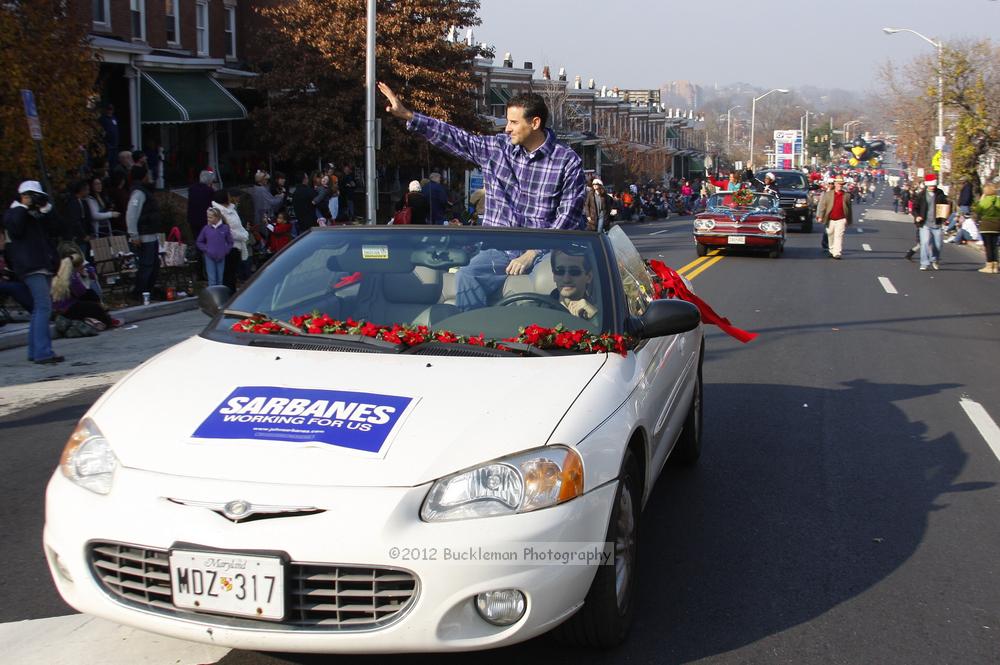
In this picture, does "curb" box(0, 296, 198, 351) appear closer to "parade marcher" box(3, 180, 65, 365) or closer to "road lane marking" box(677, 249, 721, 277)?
"parade marcher" box(3, 180, 65, 365)

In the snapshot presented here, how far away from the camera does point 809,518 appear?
17.7ft

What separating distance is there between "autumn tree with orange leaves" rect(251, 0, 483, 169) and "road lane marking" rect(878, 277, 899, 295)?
14.0 metres

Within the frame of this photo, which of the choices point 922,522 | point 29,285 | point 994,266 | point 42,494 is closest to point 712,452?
point 922,522

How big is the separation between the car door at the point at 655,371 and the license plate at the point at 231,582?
62.4 inches

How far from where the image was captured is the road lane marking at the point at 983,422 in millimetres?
7070

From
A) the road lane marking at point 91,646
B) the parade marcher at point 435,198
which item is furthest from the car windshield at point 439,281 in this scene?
the parade marcher at point 435,198

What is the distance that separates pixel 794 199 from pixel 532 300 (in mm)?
30685

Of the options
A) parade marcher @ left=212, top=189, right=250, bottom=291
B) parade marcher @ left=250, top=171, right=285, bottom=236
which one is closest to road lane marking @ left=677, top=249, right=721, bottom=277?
parade marcher @ left=250, top=171, right=285, bottom=236

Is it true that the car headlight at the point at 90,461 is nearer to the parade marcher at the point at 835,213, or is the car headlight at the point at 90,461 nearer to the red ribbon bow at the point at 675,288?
the red ribbon bow at the point at 675,288

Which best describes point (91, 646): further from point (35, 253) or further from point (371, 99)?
point (371, 99)

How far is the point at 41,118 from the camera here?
600 inches

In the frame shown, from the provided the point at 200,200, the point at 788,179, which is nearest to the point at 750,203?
the point at 788,179

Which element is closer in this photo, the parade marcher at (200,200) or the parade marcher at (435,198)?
the parade marcher at (200,200)

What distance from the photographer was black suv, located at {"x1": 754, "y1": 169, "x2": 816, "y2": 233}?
33.5 meters
